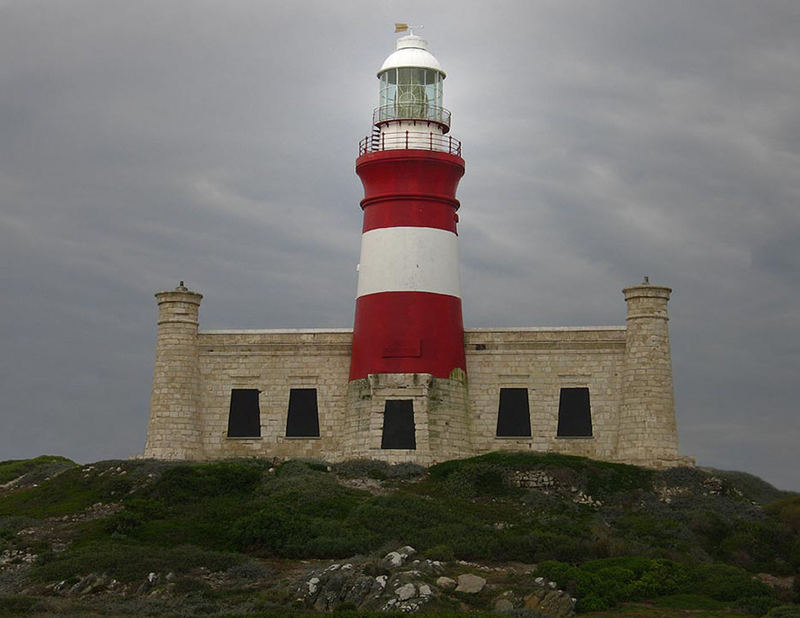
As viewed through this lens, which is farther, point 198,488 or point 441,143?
point 441,143

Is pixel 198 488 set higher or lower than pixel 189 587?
higher

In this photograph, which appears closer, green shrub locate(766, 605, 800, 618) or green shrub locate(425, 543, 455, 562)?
green shrub locate(766, 605, 800, 618)

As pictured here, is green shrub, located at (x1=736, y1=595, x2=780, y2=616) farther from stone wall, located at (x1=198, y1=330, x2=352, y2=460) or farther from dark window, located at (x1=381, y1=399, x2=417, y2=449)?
stone wall, located at (x1=198, y1=330, x2=352, y2=460)

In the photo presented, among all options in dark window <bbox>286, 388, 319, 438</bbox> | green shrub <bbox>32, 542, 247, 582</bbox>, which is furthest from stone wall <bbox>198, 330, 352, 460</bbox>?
green shrub <bbox>32, 542, 247, 582</bbox>

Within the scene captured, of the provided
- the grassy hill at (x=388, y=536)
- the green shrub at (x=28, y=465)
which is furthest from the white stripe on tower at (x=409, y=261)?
the green shrub at (x=28, y=465)

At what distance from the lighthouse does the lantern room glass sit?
0.10 feet

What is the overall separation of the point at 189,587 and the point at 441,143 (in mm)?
17378

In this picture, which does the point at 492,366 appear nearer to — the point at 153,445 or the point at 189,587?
the point at 153,445

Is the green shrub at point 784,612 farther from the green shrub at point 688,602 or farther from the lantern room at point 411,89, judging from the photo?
the lantern room at point 411,89

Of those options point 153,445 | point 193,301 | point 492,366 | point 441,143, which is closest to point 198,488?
point 153,445

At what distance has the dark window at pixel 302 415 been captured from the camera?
3603 centimetres

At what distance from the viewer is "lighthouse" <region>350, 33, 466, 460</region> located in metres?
34.4

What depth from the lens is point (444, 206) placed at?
35.8 metres

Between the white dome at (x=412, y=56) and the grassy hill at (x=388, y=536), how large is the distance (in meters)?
11.9
